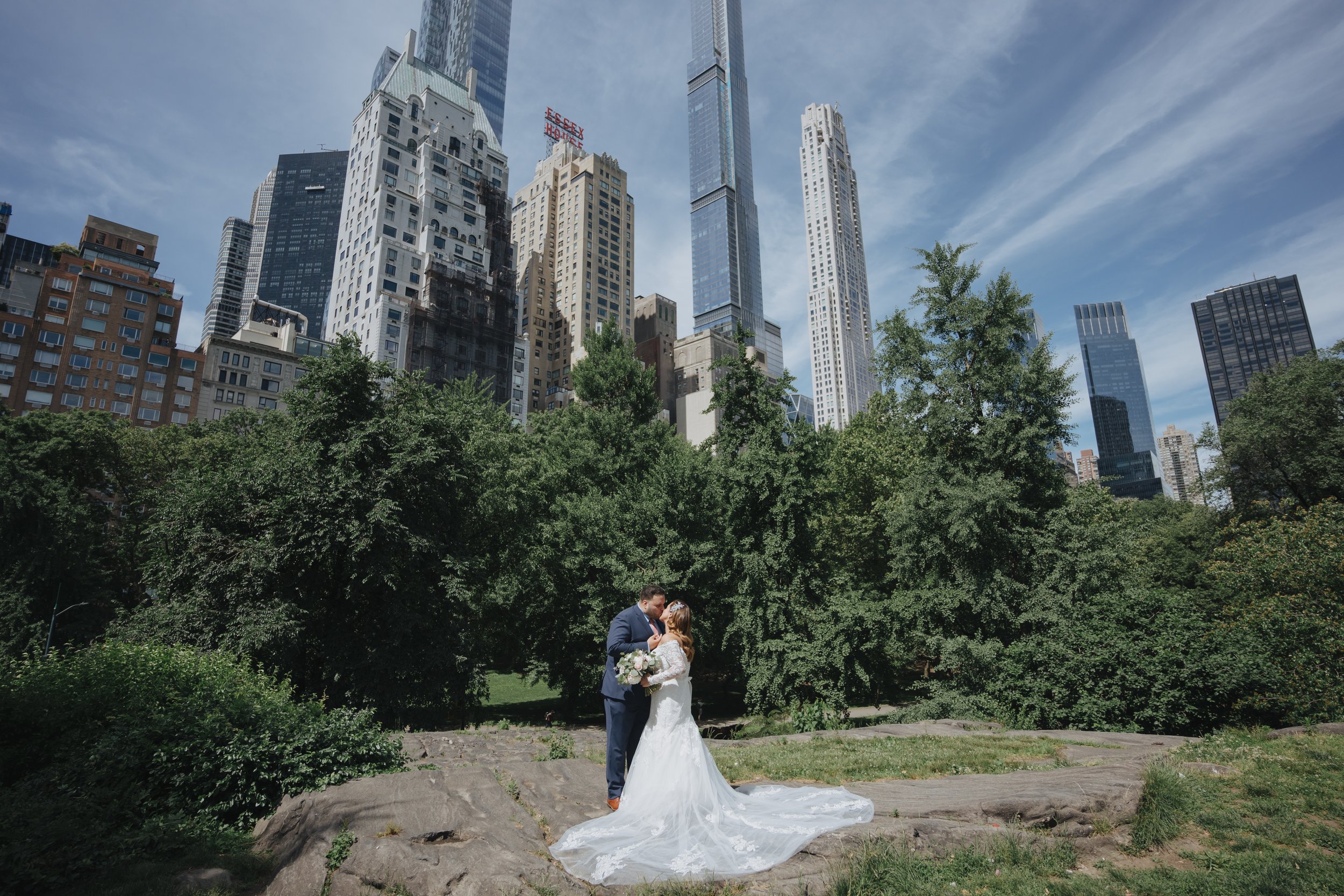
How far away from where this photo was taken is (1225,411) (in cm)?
3434

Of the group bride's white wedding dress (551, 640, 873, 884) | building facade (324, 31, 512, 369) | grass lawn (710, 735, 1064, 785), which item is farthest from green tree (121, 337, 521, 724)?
building facade (324, 31, 512, 369)

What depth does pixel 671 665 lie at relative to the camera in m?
7.04

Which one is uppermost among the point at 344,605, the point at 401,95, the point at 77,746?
the point at 401,95

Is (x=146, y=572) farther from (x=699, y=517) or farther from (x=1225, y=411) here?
(x=1225, y=411)

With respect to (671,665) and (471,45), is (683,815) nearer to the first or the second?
(671,665)

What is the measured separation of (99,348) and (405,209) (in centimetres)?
4306

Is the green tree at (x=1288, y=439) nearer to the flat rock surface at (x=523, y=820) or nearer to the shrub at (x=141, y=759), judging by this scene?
the flat rock surface at (x=523, y=820)

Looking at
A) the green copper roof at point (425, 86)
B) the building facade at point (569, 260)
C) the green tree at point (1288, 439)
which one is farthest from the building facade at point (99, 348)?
the green tree at point (1288, 439)

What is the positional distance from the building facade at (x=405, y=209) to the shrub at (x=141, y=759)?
80439 millimetres

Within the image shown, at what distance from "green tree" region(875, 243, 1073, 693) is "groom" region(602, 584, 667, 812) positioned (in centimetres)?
1476

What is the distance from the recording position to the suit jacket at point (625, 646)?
23.7 feet

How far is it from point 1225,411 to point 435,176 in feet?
338

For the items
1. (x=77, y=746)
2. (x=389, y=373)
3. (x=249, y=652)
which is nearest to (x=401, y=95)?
(x=389, y=373)

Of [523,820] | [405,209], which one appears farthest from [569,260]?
[523,820]
